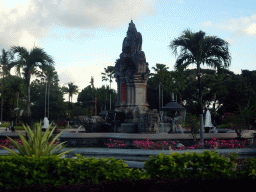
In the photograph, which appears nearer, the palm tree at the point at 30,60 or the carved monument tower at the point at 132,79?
the carved monument tower at the point at 132,79

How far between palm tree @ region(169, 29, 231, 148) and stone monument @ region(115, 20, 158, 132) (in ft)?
12.9

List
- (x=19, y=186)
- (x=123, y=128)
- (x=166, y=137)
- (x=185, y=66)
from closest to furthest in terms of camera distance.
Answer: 1. (x=19, y=186)
2. (x=166, y=137)
3. (x=185, y=66)
4. (x=123, y=128)

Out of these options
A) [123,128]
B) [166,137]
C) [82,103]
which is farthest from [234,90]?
[82,103]

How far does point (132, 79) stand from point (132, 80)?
0.06 metres

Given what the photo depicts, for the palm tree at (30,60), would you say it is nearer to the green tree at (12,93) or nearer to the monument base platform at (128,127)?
the monument base platform at (128,127)

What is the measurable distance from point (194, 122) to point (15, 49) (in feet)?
47.3

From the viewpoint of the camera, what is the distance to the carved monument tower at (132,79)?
752 inches

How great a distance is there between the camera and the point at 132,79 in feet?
63.1

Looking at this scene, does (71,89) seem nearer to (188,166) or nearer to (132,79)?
(132,79)

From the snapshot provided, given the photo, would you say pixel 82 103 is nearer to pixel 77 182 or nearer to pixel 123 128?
pixel 123 128

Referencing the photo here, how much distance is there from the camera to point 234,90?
5297cm

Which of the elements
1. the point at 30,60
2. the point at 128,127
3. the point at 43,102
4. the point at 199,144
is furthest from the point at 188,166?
the point at 43,102

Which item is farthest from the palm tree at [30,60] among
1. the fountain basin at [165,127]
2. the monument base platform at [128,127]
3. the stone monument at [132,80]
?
the fountain basin at [165,127]

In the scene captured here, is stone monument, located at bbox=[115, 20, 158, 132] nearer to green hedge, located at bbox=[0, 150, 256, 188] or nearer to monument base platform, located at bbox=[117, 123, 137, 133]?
monument base platform, located at bbox=[117, 123, 137, 133]
